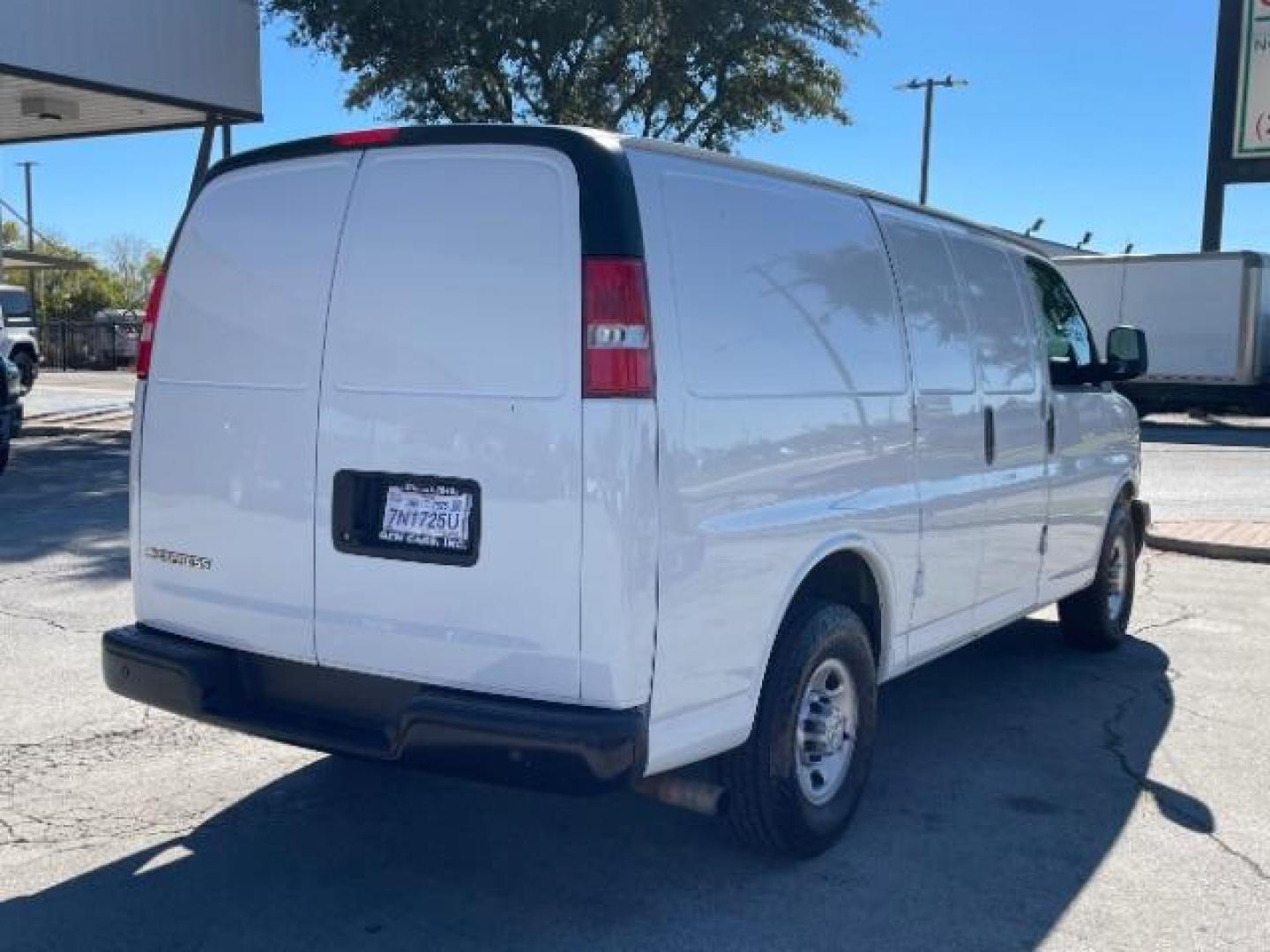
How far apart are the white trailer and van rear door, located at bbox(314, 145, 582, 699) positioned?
2276cm

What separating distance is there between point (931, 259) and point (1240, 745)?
2.47m

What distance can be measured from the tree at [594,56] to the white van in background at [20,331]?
21.8ft

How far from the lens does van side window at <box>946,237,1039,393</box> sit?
530cm

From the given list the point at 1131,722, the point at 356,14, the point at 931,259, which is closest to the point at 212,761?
the point at 931,259

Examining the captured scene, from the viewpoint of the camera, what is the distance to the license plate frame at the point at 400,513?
3461 mm

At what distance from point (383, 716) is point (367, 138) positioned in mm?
1657

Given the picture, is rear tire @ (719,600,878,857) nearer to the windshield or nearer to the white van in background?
the white van in background

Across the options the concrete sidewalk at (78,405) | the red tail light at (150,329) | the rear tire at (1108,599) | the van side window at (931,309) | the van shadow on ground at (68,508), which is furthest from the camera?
the concrete sidewalk at (78,405)

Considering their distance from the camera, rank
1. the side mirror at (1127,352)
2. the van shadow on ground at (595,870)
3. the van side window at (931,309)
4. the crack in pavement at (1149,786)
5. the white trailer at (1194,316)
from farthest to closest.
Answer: the white trailer at (1194,316), the side mirror at (1127,352), the van side window at (931,309), the crack in pavement at (1149,786), the van shadow on ground at (595,870)

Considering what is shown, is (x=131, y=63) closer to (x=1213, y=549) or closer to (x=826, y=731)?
(x=1213, y=549)

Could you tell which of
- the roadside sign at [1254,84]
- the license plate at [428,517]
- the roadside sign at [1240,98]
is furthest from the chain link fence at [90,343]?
the license plate at [428,517]

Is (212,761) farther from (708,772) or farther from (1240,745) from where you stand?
(1240,745)

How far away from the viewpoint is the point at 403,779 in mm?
4828

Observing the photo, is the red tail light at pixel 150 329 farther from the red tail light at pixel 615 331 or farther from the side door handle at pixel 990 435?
the side door handle at pixel 990 435
